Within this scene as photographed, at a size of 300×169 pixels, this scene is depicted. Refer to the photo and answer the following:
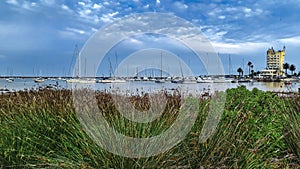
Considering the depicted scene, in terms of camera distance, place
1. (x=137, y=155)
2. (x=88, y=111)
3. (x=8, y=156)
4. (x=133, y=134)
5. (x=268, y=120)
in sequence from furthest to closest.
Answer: (x=268, y=120) < (x=88, y=111) < (x=8, y=156) < (x=133, y=134) < (x=137, y=155)

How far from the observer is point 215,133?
4258mm

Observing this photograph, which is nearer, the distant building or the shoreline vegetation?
the shoreline vegetation

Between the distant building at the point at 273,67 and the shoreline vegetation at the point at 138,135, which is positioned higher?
the distant building at the point at 273,67

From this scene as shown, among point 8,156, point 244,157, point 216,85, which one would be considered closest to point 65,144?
point 8,156

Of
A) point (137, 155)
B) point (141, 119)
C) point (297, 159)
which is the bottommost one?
point (297, 159)

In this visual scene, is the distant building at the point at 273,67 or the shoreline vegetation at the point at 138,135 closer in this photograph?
the shoreline vegetation at the point at 138,135

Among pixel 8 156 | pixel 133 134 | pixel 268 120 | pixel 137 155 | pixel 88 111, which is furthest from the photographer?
pixel 268 120

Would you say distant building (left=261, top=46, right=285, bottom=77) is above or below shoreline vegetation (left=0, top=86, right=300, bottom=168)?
above

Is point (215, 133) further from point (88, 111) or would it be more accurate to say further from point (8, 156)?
point (8, 156)

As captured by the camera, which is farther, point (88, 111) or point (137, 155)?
point (88, 111)

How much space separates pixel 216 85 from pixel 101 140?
6.31 m

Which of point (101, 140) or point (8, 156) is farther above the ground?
point (101, 140)

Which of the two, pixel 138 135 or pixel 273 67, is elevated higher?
pixel 273 67

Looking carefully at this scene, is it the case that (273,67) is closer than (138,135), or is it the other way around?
(138,135)
